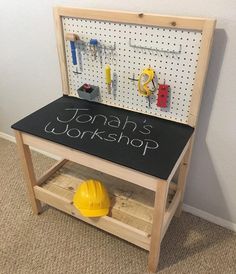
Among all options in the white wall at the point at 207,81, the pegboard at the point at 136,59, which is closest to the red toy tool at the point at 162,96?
the pegboard at the point at 136,59

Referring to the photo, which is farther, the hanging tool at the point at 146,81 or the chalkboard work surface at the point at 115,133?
the hanging tool at the point at 146,81

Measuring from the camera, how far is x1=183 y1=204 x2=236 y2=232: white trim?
1494 millimetres

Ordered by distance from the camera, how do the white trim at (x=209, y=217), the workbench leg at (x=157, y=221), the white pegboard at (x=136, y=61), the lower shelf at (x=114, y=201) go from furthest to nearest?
the white trim at (x=209, y=217)
the lower shelf at (x=114, y=201)
the white pegboard at (x=136, y=61)
the workbench leg at (x=157, y=221)

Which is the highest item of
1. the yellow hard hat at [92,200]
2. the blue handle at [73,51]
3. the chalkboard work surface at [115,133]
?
the blue handle at [73,51]

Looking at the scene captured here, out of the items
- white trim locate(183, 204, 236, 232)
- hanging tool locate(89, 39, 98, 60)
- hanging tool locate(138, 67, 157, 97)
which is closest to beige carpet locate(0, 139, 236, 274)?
white trim locate(183, 204, 236, 232)

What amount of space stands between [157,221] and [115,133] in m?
0.40

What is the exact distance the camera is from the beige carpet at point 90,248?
1310mm

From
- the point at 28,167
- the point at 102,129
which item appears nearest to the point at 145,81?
the point at 102,129

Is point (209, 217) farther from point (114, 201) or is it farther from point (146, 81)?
point (146, 81)

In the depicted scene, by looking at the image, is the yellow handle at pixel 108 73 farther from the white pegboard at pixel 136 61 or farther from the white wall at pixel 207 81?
the white wall at pixel 207 81

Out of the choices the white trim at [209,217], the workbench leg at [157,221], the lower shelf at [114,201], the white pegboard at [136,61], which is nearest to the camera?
the workbench leg at [157,221]

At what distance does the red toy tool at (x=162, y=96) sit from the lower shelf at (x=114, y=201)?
509mm

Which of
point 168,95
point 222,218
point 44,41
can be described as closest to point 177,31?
point 168,95

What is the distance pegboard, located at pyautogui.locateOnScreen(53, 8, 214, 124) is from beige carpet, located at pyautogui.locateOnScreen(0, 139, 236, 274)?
Result: 2.18 feet
